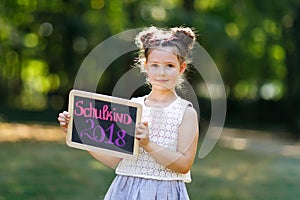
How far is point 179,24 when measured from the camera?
12617 mm

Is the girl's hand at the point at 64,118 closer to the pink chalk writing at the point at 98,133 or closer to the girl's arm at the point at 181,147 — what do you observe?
the pink chalk writing at the point at 98,133

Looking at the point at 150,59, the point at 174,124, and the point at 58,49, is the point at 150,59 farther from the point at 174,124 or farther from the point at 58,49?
the point at 58,49

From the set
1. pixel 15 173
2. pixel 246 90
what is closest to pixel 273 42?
pixel 246 90

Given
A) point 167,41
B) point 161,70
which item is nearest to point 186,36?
point 167,41

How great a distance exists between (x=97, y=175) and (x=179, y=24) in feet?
17.5

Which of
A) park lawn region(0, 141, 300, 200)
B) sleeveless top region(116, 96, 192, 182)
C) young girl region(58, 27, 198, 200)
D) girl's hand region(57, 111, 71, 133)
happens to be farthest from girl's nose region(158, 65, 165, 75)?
park lawn region(0, 141, 300, 200)

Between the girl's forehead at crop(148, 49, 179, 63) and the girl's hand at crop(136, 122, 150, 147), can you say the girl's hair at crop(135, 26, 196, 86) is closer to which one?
the girl's forehead at crop(148, 49, 179, 63)

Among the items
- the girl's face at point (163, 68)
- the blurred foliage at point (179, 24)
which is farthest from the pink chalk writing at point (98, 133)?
the blurred foliage at point (179, 24)

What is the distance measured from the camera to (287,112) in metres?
17.7

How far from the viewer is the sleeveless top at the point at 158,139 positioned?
280cm

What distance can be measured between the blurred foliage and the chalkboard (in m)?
8.89

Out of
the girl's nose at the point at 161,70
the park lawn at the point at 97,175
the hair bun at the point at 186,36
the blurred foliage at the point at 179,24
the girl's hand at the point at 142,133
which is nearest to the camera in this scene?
the girl's hand at the point at 142,133

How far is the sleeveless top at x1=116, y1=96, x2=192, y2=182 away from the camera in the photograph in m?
2.80

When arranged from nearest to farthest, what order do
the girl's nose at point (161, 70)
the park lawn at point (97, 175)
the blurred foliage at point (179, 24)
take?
the girl's nose at point (161, 70) → the park lawn at point (97, 175) → the blurred foliage at point (179, 24)
